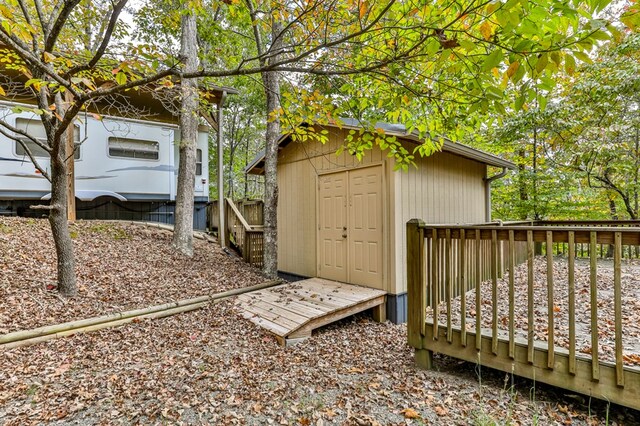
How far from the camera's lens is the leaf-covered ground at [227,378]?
8.02 feet

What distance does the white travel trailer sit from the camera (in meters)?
7.77

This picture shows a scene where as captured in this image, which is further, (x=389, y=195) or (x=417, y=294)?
(x=389, y=195)

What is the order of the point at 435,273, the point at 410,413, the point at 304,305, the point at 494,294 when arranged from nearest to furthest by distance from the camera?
1. the point at 410,413
2. the point at 494,294
3. the point at 435,273
4. the point at 304,305

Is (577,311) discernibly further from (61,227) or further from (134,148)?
(134,148)

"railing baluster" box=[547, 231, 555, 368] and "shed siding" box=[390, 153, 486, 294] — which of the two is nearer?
"railing baluster" box=[547, 231, 555, 368]

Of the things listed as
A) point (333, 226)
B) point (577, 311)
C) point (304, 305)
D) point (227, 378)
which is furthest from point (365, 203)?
point (227, 378)

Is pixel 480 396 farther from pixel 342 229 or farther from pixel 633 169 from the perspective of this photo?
pixel 633 169

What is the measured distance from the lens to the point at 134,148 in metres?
9.20

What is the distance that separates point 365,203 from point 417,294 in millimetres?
2324

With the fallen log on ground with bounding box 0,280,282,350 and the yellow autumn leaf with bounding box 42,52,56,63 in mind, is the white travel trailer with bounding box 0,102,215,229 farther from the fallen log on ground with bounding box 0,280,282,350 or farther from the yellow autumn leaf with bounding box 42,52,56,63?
the yellow autumn leaf with bounding box 42,52,56,63

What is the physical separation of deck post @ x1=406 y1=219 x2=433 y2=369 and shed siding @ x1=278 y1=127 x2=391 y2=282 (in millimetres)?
2531

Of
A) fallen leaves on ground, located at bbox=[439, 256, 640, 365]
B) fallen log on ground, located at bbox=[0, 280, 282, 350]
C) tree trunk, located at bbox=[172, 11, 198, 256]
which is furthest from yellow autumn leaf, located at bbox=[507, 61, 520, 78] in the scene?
tree trunk, located at bbox=[172, 11, 198, 256]

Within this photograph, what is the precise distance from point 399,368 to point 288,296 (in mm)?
2270

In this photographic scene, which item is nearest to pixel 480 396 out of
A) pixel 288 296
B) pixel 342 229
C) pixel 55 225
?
pixel 288 296
